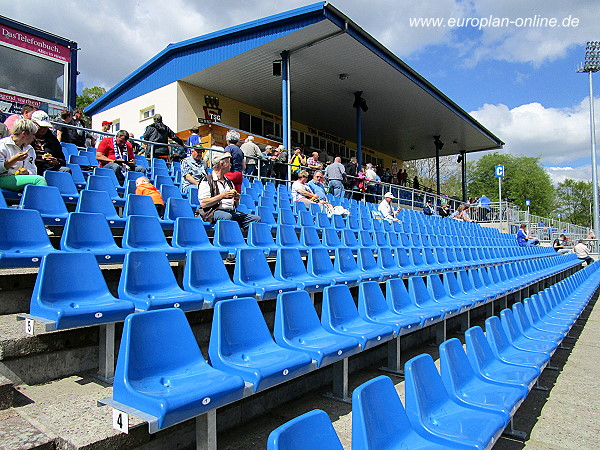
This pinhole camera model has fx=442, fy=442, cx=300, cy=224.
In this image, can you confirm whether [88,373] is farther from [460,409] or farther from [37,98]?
[37,98]

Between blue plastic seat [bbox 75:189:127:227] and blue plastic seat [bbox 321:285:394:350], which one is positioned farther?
blue plastic seat [bbox 75:189:127:227]

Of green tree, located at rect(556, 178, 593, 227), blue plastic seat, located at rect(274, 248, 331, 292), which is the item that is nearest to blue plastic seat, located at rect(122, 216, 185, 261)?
blue plastic seat, located at rect(274, 248, 331, 292)

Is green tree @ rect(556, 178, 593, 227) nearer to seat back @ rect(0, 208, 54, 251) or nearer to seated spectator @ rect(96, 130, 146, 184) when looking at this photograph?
seated spectator @ rect(96, 130, 146, 184)

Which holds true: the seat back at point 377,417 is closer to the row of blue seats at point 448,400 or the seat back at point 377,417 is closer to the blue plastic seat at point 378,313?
the row of blue seats at point 448,400

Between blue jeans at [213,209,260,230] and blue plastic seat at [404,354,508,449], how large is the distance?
303 centimetres

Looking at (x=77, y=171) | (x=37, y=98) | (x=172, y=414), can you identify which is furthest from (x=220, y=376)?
(x=37, y=98)

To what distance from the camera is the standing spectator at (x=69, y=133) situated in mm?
6680

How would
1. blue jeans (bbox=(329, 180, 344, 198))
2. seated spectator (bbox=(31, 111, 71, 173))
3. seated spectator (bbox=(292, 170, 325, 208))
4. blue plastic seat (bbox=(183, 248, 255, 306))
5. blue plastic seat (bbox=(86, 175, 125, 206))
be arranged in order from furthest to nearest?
blue jeans (bbox=(329, 180, 344, 198)), seated spectator (bbox=(292, 170, 325, 208)), blue plastic seat (bbox=(86, 175, 125, 206)), seated spectator (bbox=(31, 111, 71, 173)), blue plastic seat (bbox=(183, 248, 255, 306))

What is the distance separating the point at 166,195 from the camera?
17.9 feet

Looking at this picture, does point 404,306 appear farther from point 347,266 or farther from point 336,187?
point 336,187

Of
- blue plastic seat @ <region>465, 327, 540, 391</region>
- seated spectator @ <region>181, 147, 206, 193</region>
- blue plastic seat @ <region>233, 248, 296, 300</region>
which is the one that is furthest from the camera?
seated spectator @ <region>181, 147, 206, 193</region>

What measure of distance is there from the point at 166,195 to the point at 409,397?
427 centimetres

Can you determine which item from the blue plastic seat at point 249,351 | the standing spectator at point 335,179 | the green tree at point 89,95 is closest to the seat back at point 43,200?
the blue plastic seat at point 249,351

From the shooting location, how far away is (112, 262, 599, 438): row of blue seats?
1.66 metres
